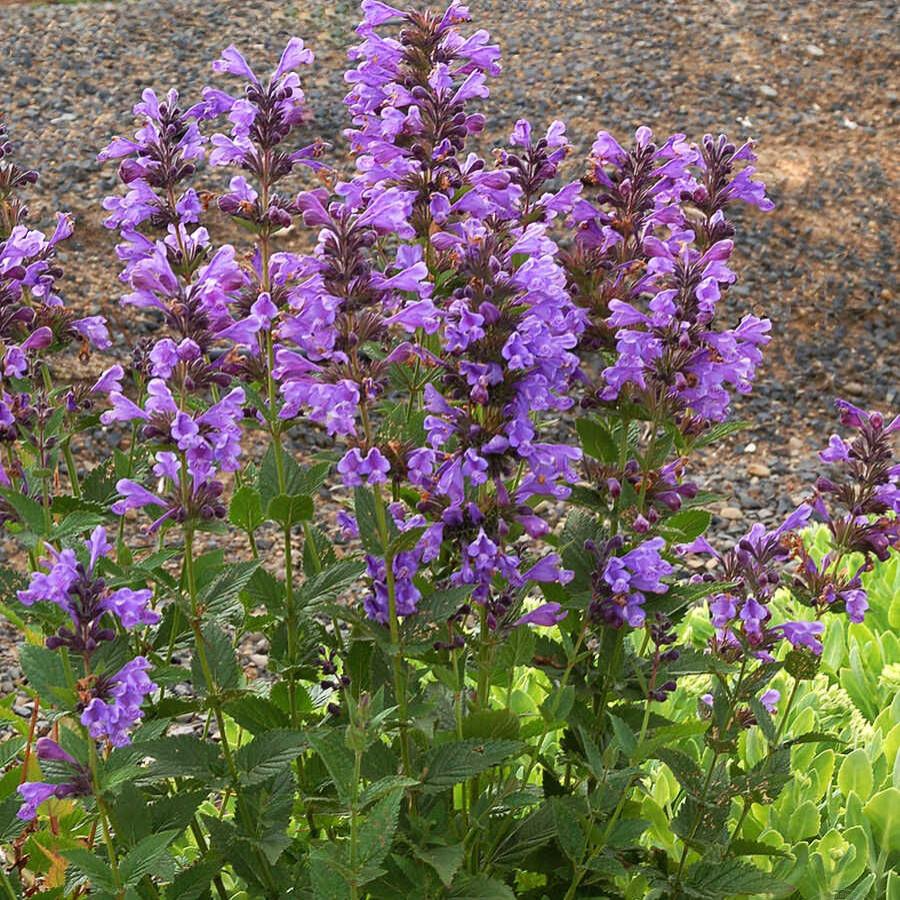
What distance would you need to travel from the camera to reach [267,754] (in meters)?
1.88

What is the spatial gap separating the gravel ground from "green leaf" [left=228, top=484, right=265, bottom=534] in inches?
115

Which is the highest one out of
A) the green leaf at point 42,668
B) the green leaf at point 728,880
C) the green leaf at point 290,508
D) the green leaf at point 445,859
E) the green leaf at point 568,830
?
the green leaf at point 290,508

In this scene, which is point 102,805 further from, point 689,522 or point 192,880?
point 689,522

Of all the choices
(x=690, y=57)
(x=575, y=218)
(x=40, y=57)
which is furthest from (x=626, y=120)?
(x=575, y=218)

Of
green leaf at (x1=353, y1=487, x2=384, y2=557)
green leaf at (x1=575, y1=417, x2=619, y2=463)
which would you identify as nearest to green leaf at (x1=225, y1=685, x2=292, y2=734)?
green leaf at (x1=353, y1=487, x2=384, y2=557)

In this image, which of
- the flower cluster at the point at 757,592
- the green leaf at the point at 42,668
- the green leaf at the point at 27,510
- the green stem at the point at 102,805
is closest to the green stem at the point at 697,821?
the flower cluster at the point at 757,592

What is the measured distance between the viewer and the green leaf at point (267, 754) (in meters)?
1.87

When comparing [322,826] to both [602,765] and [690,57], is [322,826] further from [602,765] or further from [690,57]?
[690,57]

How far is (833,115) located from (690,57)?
0.95 m

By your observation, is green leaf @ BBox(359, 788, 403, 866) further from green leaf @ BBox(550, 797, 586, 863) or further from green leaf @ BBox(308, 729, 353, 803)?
green leaf @ BBox(550, 797, 586, 863)

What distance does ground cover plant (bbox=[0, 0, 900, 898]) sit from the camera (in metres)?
1.76

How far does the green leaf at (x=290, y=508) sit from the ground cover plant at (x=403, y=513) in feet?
0.04

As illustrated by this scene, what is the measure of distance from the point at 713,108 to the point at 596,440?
215 inches

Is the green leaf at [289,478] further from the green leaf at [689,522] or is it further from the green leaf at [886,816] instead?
the green leaf at [886,816]
